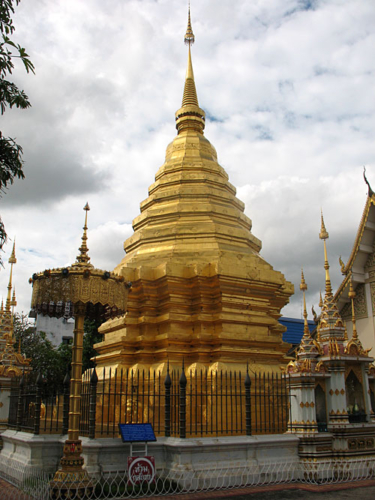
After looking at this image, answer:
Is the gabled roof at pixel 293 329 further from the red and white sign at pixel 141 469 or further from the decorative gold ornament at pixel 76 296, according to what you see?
the decorative gold ornament at pixel 76 296

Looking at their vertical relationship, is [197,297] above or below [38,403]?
above

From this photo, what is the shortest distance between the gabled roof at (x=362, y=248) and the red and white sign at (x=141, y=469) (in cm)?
1329

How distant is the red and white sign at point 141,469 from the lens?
950cm

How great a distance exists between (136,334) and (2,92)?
925 cm

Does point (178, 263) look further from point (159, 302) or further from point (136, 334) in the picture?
point (136, 334)

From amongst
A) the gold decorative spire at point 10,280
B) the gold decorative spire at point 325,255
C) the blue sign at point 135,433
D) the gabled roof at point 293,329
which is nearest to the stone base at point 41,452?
the blue sign at point 135,433

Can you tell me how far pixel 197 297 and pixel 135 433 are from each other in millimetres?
5678

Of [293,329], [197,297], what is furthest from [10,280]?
[293,329]

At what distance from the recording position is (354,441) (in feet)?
38.7

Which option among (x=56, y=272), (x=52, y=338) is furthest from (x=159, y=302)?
(x=52, y=338)

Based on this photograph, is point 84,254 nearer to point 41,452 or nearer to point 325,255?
point 41,452

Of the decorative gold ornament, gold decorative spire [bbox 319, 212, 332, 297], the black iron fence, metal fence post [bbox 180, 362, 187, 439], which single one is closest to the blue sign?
the black iron fence

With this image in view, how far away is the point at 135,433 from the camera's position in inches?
400

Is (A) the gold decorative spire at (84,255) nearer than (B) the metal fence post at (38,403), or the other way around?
(A) the gold decorative spire at (84,255)
